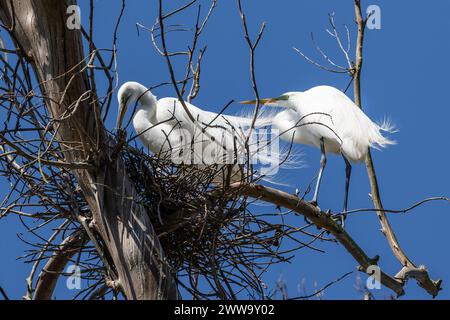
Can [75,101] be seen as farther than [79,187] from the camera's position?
No

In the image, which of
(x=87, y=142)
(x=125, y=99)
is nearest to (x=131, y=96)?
(x=125, y=99)

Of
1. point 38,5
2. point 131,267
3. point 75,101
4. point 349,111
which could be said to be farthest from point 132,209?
point 349,111

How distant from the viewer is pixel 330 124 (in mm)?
4098

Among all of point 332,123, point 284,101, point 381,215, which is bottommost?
point 381,215

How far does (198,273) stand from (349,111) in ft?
5.01

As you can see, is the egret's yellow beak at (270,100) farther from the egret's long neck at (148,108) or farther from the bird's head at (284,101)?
the egret's long neck at (148,108)

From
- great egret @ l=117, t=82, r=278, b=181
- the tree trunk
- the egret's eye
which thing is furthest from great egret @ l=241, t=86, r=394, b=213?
the tree trunk

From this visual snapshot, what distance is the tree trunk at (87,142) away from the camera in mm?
2518

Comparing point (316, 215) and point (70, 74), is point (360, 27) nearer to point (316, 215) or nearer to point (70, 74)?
point (316, 215)

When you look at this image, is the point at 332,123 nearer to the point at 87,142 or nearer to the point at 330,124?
the point at 330,124

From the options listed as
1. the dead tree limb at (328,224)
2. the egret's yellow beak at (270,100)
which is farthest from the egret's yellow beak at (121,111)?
the dead tree limb at (328,224)

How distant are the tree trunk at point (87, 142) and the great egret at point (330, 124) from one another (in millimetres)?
1451

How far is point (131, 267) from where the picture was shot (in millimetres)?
2523

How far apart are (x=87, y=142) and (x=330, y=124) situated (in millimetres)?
1773
